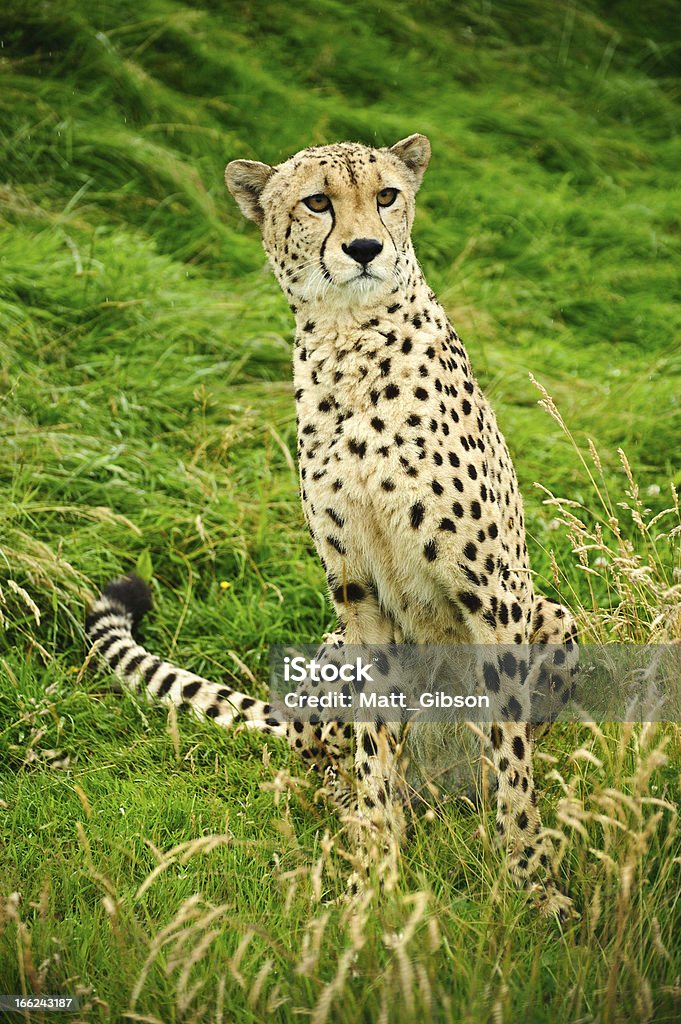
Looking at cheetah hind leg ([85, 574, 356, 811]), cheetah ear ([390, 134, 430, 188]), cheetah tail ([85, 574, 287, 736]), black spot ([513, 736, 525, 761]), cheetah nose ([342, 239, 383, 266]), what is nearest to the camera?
cheetah nose ([342, 239, 383, 266])

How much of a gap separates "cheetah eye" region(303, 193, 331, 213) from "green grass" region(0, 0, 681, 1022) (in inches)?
35.6

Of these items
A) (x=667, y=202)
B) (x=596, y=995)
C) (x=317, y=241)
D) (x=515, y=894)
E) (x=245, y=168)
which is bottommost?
(x=596, y=995)

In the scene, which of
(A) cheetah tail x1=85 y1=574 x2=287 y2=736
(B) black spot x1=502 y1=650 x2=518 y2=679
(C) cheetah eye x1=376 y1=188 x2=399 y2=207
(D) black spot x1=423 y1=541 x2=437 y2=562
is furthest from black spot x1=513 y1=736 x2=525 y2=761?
(C) cheetah eye x1=376 y1=188 x2=399 y2=207

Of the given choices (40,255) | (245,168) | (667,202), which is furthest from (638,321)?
(245,168)

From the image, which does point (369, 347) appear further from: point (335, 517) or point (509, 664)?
point (509, 664)

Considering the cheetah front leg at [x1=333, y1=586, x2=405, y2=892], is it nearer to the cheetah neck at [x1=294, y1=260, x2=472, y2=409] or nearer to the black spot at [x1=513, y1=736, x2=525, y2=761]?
the black spot at [x1=513, y1=736, x2=525, y2=761]

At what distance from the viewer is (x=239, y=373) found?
4.57 meters

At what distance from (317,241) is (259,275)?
2691mm

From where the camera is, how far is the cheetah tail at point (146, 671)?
3160 millimetres

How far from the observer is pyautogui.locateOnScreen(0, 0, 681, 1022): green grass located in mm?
2045

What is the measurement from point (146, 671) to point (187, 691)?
147mm

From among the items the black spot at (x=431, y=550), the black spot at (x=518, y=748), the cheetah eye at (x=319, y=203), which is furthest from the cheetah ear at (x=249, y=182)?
the black spot at (x=518, y=748)

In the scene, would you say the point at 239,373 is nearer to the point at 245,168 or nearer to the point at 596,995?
the point at 245,168

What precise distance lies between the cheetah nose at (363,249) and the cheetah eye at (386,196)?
16 centimetres
